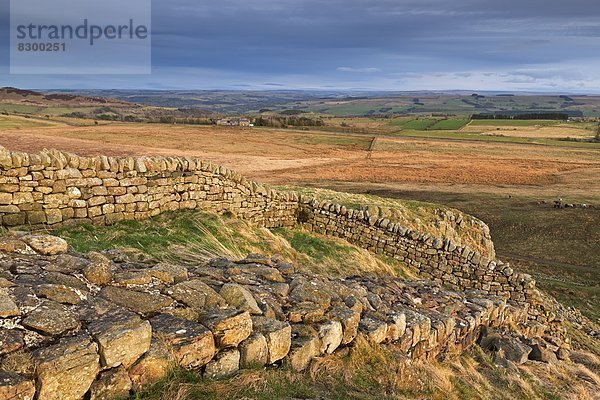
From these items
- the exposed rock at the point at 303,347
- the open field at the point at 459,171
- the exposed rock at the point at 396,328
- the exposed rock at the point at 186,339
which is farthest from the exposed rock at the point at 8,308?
the open field at the point at 459,171

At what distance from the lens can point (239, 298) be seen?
5629mm

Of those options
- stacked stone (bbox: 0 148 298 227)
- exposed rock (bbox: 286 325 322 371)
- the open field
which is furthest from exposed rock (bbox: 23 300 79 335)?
the open field

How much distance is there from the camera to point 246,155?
6228 centimetres

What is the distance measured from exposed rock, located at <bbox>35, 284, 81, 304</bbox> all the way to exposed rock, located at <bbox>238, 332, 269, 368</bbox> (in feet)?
5.91

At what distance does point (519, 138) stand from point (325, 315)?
106033mm

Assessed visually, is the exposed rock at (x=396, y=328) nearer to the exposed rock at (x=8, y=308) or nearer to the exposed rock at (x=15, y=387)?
the exposed rock at (x=15, y=387)

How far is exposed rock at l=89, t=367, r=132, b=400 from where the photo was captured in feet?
12.9

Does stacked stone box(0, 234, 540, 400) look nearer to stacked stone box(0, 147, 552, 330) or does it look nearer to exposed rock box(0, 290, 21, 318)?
exposed rock box(0, 290, 21, 318)

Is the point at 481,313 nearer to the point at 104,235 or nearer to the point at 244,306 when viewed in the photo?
the point at 244,306

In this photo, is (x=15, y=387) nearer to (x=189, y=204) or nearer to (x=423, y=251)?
(x=189, y=204)

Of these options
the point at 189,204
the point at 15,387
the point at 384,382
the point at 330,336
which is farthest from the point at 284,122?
the point at 15,387

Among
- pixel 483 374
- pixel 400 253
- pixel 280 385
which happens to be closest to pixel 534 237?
pixel 400 253

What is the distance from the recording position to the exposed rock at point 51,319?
161 inches

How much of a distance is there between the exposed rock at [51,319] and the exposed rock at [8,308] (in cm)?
11
